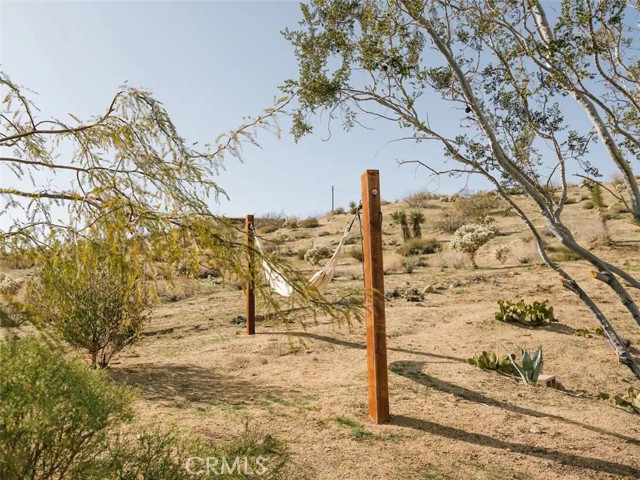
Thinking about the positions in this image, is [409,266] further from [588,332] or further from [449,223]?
[449,223]

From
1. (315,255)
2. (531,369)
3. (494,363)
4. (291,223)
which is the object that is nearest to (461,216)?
(315,255)

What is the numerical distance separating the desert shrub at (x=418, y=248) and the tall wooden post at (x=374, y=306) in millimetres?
14045

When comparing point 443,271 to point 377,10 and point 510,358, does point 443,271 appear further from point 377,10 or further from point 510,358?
point 377,10

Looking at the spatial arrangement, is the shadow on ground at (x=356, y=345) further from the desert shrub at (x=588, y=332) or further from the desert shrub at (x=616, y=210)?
the desert shrub at (x=616, y=210)

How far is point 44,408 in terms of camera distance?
7.11 feet

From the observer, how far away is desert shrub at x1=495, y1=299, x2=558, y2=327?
27.4 ft

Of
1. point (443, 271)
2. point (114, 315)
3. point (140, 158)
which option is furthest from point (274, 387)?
point (443, 271)

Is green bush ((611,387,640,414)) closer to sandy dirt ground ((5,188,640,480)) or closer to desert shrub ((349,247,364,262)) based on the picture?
sandy dirt ground ((5,188,640,480))

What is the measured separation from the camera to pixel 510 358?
20.7ft

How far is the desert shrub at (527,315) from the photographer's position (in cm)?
834

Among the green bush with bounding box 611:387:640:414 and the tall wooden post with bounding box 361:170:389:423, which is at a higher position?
the tall wooden post with bounding box 361:170:389:423

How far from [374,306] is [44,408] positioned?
9.99ft

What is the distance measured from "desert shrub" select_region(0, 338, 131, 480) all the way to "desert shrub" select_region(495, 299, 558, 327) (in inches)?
287

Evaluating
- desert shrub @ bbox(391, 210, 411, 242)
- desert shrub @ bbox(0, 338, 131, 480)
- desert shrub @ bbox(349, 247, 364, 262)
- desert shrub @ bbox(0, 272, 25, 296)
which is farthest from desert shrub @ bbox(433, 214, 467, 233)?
desert shrub @ bbox(0, 338, 131, 480)
